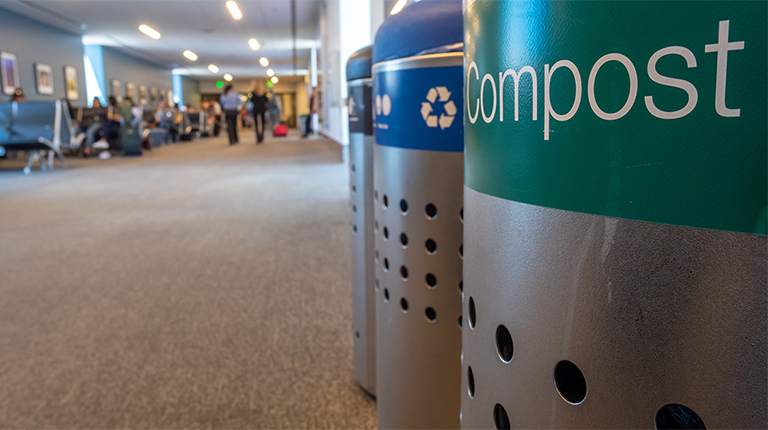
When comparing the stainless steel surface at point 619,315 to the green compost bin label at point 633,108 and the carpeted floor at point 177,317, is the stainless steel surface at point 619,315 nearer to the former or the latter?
the green compost bin label at point 633,108

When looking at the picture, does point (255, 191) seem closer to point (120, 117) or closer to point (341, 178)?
point (341, 178)

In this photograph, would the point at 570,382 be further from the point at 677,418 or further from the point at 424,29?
the point at 424,29

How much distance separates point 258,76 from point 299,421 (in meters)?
34.7

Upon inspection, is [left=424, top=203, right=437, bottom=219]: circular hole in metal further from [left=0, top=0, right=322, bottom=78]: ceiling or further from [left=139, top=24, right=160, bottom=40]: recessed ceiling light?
[left=139, top=24, right=160, bottom=40]: recessed ceiling light

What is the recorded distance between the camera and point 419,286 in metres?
0.92

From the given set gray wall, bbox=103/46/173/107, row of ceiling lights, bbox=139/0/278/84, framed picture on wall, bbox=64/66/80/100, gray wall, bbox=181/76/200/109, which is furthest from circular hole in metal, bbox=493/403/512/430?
gray wall, bbox=181/76/200/109

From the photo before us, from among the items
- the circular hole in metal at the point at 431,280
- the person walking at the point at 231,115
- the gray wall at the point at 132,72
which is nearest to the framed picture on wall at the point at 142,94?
the gray wall at the point at 132,72

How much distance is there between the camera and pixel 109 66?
59.7 ft

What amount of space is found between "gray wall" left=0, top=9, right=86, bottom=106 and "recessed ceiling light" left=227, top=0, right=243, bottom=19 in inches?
191

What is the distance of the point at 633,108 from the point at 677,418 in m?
0.17

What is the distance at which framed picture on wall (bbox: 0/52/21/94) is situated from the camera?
11883 mm

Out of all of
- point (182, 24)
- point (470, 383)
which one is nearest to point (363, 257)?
point (470, 383)

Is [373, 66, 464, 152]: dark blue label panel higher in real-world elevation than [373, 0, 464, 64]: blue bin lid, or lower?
lower

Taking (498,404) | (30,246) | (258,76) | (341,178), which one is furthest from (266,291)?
(258,76)
